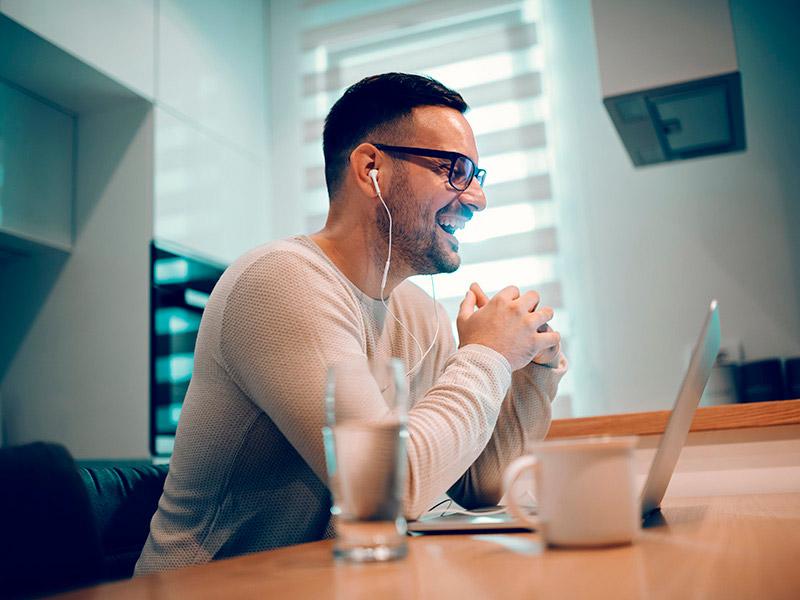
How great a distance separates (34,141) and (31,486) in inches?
80.9

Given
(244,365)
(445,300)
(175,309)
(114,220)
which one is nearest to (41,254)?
(114,220)

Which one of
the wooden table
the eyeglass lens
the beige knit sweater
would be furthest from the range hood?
the wooden table

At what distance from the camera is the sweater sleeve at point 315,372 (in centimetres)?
87

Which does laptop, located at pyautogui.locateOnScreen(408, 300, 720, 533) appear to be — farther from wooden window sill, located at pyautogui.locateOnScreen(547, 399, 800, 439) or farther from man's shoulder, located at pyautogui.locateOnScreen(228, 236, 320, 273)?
wooden window sill, located at pyautogui.locateOnScreen(547, 399, 800, 439)

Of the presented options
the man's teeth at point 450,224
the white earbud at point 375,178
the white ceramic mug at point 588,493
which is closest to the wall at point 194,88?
the white earbud at point 375,178

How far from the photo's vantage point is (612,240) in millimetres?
2965

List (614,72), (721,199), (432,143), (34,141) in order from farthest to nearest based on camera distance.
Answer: (721,199) → (34,141) → (614,72) → (432,143)

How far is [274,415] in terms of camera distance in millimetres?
929

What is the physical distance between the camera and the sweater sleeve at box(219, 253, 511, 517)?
0.87m

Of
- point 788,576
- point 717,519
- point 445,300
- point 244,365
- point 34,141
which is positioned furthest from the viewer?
point 445,300

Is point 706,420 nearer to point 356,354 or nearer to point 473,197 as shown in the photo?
point 473,197

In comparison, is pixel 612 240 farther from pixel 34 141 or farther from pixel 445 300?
pixel 34 141

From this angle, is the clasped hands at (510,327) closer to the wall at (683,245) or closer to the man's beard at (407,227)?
the man's beard at (407,227)

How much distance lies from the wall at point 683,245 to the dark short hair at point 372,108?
1.64m
